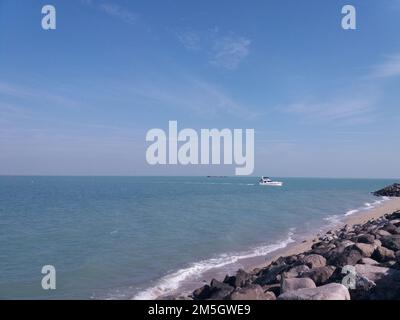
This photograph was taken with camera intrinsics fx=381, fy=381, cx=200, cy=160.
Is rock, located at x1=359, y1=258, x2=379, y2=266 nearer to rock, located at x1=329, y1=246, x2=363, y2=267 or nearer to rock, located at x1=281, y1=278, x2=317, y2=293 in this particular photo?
rock, located at x1=329, y1=246, x2=363, y2=267

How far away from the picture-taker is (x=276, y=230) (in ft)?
96.3

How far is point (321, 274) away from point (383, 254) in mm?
3128

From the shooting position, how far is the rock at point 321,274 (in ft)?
33.3

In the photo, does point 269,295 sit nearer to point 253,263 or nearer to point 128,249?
point 253,263

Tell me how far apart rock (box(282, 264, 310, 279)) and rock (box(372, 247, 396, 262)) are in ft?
7.90

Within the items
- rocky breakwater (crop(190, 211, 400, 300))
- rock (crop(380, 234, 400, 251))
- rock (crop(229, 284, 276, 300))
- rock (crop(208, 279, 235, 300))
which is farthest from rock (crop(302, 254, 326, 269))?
rock (crop(229, 284, 276, 300))

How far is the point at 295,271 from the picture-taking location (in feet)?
37.7

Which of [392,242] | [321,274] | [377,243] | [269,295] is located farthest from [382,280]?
[377,243]

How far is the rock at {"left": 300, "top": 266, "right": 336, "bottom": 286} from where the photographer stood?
33.3 ft

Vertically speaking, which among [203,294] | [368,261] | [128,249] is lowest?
[128,249]
